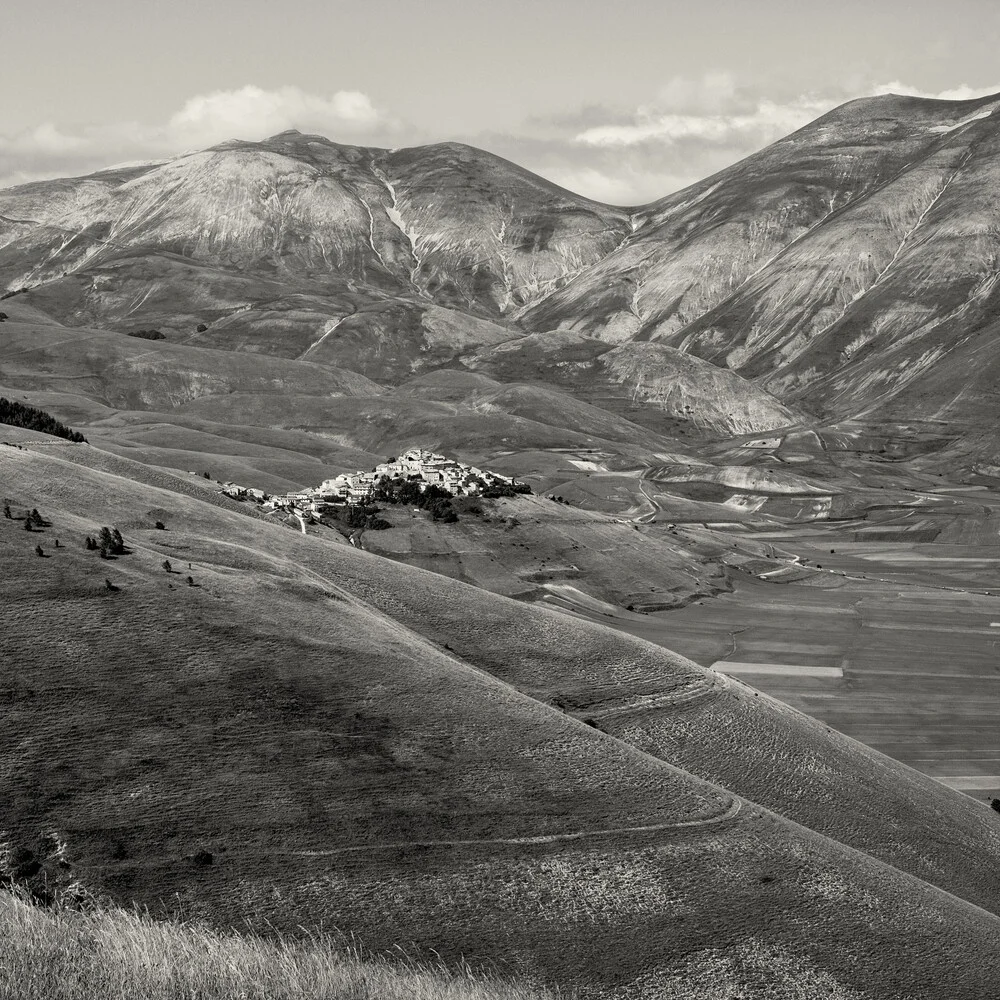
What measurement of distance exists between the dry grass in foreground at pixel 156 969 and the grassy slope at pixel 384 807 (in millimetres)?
9926

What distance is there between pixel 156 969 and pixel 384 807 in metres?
21.3

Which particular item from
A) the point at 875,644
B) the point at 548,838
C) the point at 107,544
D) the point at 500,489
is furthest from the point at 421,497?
the point at 548,838

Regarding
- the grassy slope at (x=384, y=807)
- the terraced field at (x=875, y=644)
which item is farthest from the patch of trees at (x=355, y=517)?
the grassy slope at (x=384, y=807)

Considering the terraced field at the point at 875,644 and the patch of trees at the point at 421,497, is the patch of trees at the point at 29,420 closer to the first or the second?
the patch of trees at the point at 421,497

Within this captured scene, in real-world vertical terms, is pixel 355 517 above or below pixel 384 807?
below

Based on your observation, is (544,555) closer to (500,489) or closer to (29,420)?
(500,489)

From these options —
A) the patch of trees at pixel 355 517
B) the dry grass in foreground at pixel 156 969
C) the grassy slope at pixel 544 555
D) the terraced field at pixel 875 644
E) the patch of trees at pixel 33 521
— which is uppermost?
the patch of trees at pixel 33 521

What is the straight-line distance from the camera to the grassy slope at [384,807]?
38.0 metres

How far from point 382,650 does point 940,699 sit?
7202 cm

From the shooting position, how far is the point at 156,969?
896 inches

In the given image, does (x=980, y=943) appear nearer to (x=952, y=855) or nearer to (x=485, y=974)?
(x=952, y=855)

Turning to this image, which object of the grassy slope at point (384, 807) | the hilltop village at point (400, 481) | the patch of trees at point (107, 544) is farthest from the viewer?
the hilltop village at point (400, 481)

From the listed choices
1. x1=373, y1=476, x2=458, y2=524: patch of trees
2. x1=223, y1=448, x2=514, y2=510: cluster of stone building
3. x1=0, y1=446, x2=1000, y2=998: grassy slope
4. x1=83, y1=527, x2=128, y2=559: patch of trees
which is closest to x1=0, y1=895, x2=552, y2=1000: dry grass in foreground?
x1=0, y1=446, x2=1000, y2=998: grassy slope

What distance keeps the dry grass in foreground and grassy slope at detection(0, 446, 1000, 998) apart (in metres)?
9.93
